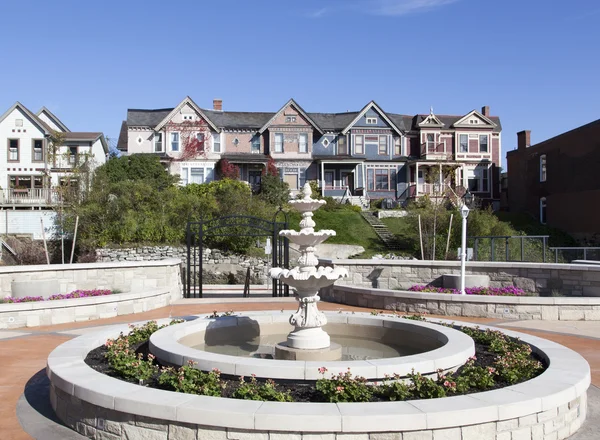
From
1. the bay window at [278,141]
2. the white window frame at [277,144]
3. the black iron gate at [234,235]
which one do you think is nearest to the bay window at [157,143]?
the white window frame at [277,144]

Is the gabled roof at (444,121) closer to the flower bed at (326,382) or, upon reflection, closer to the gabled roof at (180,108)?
the gabled roof at (180,108)

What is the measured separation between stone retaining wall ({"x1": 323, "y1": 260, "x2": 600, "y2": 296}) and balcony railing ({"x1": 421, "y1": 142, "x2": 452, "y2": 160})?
31.4 metres

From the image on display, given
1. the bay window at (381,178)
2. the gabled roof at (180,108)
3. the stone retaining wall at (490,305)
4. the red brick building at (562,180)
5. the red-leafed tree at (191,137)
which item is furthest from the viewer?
the bay window at (381,178)

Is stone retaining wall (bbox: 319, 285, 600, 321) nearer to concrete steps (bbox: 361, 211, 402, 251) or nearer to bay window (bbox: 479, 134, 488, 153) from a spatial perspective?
concrete steps (bbox: 361, 211, 402, 251)

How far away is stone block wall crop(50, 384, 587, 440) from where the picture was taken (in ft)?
17.4

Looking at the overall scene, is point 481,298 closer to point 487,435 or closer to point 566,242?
point 487,435

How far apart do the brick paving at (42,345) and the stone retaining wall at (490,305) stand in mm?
417

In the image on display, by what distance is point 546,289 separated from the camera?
1666 centimetres

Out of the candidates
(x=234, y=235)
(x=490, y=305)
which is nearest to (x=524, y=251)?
(x=490, y=305)

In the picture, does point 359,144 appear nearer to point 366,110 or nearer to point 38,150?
point 366,110

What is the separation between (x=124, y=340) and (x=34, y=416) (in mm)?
2021

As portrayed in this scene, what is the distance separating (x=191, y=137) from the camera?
4569cm

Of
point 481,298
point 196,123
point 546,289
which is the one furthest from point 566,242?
point 196,123

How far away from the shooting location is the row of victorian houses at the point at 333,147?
4569cm
